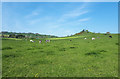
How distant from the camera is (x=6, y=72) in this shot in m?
8.08

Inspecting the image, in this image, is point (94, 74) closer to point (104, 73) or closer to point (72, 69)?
point (104, 73)

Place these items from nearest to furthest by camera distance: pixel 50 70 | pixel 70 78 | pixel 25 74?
pixel 70 78 < pixel 25 74 < pixel 50 70

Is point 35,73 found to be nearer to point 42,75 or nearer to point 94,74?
point 42,75

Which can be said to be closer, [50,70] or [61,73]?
[61,73]

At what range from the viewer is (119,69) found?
890cm

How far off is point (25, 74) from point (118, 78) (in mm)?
7141

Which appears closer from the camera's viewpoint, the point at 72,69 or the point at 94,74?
the point at 94,74

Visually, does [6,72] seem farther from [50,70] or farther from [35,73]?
[50,70]

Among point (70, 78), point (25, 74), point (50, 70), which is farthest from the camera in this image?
point (50, 70)

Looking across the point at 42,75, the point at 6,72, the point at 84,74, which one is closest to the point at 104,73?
the point at 84,74

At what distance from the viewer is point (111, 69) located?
8820 millimetres

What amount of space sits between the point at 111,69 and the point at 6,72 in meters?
9.10

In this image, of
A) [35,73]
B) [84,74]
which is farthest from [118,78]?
[35,73]

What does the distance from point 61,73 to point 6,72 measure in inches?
179
